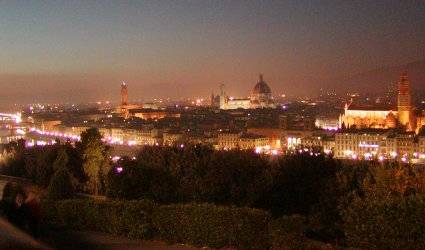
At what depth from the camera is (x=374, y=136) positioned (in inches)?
1570

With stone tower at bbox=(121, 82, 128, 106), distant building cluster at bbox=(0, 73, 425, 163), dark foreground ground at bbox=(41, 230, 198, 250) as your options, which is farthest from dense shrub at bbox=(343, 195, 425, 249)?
stone tower at bbox=(121, 82, 128, 106)

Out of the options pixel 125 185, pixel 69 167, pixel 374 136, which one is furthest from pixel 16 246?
pixel 374 136

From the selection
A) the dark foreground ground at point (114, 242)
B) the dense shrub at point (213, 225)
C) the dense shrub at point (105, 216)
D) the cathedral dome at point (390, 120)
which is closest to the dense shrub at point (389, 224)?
the dense shrub at point (213, 225)

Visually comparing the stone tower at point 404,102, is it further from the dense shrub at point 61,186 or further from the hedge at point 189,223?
the hedge at point 189,223

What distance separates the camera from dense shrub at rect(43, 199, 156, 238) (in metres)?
6.15

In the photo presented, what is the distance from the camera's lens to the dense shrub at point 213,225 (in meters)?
5.34

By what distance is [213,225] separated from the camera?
5.63 m

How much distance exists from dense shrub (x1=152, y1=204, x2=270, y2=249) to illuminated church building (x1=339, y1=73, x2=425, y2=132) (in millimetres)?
44333

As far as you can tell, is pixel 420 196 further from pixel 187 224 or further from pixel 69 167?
pixel 69 167

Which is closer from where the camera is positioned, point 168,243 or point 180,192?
point 168,243

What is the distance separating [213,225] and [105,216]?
5.38ft

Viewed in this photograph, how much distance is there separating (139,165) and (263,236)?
12.7 feet

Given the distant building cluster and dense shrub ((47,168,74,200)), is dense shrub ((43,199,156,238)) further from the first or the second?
the distant building cluster

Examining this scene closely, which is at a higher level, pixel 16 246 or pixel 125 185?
pixel 16 246
